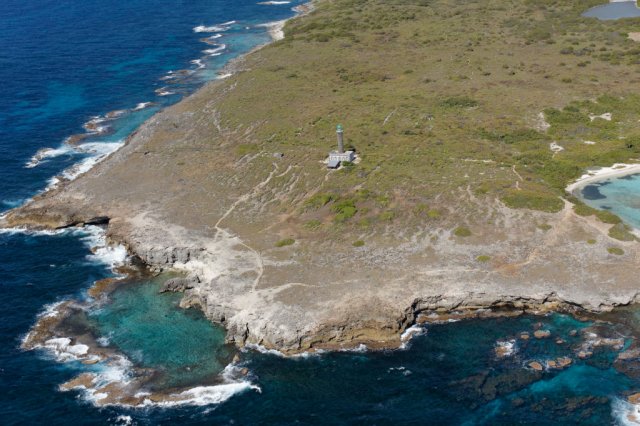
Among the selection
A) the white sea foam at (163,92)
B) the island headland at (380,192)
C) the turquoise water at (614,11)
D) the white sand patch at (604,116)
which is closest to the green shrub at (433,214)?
the island headland at (380,192)

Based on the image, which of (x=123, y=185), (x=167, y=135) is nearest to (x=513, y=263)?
(x=123, y=185)

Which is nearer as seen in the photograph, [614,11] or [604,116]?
[604,116]

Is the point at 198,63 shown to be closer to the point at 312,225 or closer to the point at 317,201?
the point at 317,201

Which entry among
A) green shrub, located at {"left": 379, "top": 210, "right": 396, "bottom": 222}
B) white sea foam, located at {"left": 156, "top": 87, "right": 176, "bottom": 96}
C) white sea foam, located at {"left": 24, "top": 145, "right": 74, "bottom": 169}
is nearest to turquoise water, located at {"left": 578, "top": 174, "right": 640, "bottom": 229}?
green shrub, located at {"left": 379, "top": 210, "right": 396, "bottom": 222}

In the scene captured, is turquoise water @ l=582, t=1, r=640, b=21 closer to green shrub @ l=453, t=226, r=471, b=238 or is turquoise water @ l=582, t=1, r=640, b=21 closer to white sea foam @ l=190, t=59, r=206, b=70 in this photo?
white sea foam @ l=190, t=59, r=206, b=70

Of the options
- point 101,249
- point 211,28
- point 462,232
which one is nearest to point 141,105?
point 101,249

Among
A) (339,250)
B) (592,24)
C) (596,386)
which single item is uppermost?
(592,24)

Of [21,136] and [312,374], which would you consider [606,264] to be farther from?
[21,136]
